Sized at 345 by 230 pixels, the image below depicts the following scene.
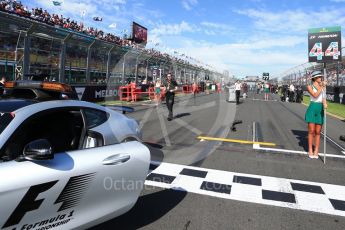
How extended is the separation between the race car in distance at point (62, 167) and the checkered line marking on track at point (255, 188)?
171 centimetres

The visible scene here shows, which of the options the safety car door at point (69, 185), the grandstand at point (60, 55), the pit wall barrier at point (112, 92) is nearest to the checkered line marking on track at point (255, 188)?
the safety car door at point (69, 185)

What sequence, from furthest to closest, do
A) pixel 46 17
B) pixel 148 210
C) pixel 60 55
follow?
pixel 46 17 < pixel 60 55 < pixel 148 210

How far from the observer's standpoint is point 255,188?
17.2 feet

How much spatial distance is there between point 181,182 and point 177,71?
121 feet

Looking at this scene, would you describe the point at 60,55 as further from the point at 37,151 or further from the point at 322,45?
the point at 37,151

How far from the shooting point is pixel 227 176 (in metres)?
5.86

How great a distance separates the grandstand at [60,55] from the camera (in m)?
14.3

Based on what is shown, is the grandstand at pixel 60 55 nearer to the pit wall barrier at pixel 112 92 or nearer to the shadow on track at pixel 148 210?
Answer: the pit wall barrier at pixel 112 92

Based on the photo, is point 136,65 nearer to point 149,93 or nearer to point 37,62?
point 149,93

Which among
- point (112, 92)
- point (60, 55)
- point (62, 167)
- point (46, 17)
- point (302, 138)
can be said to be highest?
point (46, 17)

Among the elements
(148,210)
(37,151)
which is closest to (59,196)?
(37,151)

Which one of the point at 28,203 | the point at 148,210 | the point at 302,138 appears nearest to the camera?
the point at 28,203

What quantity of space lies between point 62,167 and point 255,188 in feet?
10.9

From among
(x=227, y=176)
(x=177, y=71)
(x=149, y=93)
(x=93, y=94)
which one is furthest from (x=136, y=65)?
(x=227, y=176)
